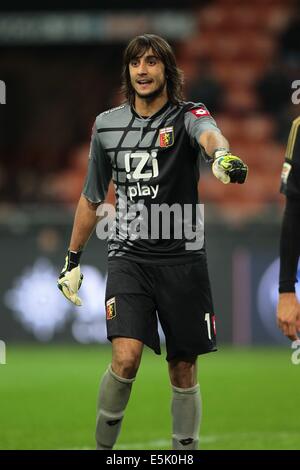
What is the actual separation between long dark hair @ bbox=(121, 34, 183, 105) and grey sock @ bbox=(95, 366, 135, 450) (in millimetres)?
1484

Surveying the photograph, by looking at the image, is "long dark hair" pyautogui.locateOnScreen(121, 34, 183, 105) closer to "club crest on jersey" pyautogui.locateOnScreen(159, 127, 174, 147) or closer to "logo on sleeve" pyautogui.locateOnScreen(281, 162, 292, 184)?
"club crest on jersey" pyautogui.locateOnScreen(159, 127, 174, 147)

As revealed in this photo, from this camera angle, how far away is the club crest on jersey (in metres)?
6.00

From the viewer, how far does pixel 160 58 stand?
19.8 feet

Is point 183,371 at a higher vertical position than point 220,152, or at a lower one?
lower

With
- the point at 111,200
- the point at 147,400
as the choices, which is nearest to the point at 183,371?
the point at 147,400

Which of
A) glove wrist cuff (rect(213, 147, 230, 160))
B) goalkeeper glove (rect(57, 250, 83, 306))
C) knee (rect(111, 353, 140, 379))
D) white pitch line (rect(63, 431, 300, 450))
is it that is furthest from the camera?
white pitch line (rect(63, 431, 300, 450))

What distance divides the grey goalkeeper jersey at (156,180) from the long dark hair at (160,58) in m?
0.09

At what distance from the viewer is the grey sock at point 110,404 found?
19.2 feet

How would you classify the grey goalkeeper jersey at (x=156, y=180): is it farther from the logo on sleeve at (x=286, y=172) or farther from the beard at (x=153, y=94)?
the logo on sleeve at (x=286, y=172)

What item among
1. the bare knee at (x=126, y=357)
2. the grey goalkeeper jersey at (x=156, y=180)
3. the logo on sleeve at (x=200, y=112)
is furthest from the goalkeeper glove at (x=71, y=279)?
the logo on sleeve at (x=200, y=112)

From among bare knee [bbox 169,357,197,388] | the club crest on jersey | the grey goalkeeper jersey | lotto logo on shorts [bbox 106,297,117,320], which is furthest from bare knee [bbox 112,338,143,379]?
the club crest on jersey

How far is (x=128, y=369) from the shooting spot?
581 centimetres

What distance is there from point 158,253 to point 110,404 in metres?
0.82

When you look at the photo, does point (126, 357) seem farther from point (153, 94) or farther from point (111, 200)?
point (111, 200)
